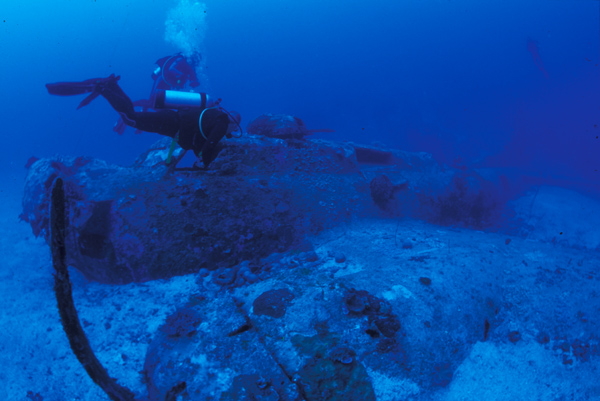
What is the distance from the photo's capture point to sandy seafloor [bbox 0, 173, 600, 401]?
2686 mm

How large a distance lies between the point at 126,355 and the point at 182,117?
3.02m

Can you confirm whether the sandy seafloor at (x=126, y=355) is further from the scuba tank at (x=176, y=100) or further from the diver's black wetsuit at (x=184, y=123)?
the scuba tank at (x=176, y=100)

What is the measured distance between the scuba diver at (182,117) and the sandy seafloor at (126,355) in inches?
74.9

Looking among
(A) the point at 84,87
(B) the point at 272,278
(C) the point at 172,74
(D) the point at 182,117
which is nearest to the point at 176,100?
(D) the point at 182,117

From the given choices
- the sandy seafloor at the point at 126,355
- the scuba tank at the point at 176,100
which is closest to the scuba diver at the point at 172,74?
the scuba tank at the point at 176,100

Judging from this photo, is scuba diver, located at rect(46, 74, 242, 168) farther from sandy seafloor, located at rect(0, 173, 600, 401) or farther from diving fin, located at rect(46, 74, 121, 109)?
sandy seafloor, located at rect(0, 173, 600, 401)

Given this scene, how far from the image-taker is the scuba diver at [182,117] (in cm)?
397

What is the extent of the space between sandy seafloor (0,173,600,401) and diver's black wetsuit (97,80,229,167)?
1.86m

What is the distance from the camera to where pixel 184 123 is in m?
4.19

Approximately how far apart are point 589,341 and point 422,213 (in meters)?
3.72

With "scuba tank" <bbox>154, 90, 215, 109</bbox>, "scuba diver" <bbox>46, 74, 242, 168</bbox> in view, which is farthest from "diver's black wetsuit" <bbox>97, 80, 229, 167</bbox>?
"scuba tank" <bbox>154, 90, 215, 109</bbox>

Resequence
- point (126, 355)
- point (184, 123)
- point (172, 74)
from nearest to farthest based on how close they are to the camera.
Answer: point (126, 355)
point (184, 123)
point (172, 74)

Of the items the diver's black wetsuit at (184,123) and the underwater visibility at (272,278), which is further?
the diver's black wetsuit at (184,123)

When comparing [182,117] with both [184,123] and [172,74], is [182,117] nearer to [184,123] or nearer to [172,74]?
[184,123]
